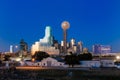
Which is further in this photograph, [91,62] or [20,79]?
[91,62]

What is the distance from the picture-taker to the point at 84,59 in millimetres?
191875

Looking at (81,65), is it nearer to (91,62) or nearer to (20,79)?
(91,62)

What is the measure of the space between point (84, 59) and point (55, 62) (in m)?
15.8

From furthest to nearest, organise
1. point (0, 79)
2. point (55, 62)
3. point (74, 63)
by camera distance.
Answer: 1. point (55, 62)
2. point (74, 63)
3. point (0, 79)

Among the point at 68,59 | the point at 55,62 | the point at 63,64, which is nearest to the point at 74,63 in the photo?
the point at 68,59

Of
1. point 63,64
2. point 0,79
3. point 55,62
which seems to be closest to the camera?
point 0,79

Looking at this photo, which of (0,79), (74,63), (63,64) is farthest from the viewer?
(63,64)

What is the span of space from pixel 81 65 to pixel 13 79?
99.4 metres

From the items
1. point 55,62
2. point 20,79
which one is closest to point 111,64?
point 55,62

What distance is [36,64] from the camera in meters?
199

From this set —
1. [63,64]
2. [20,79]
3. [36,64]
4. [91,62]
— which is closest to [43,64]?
[36,64]

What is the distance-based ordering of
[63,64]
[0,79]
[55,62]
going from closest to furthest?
[0,79] → [63,64] → [55,62]

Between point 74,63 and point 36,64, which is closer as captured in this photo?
point 74,63

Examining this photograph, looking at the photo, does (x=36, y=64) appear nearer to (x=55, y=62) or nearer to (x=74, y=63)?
(x=55, y=62)
